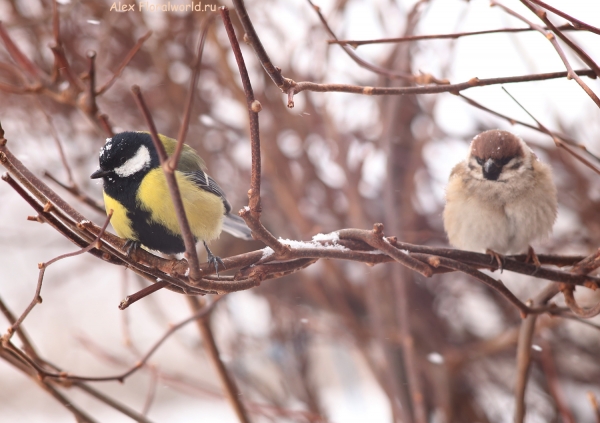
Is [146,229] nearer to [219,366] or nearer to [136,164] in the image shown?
[136,164]

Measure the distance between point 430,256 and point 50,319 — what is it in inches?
182

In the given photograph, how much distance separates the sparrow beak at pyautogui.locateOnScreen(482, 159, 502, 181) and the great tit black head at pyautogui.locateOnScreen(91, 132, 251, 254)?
1.03 meters

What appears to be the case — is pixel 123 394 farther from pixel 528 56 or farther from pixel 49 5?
pixel 528 56

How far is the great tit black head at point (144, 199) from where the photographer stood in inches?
68.1

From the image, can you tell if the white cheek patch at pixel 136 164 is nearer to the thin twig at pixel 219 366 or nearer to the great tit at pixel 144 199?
the great tit at pixel 144 199

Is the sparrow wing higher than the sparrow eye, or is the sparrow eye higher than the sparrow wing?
the sparrow eye

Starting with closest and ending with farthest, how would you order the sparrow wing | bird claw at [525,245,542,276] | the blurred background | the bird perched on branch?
bird claw at [525,245,542,276]
the sparrow wing
the bird perched on branch
the blurred background

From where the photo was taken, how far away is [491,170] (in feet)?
7.12

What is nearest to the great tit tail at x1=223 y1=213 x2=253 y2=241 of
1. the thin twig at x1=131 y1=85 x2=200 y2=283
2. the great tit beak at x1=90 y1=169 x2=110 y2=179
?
the great tit beak at x1=90 y1=169 x2=110 y2=179

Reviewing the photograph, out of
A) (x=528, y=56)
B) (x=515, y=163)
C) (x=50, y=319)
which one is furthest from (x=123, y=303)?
(x=50, y=319)

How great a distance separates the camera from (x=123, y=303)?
113 cm

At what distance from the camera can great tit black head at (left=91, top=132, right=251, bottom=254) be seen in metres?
1.73

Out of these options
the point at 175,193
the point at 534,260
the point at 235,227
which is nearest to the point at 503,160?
the point at 534,260

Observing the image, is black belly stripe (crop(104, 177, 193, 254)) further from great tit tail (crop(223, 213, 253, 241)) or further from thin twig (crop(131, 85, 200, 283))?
thin twig (crop(131, 85, 200, 283))
